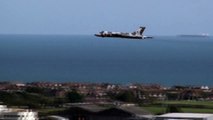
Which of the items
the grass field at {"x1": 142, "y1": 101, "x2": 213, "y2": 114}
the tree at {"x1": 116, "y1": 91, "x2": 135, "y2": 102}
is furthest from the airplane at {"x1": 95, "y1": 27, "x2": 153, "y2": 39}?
the tree at {"x1": 116, "y1": 91, "x2": 135, "y2": 102}

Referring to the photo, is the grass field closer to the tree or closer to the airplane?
the tree

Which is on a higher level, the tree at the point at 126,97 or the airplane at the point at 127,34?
the airplane at the point at 127,34

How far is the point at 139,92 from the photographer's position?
204 ft

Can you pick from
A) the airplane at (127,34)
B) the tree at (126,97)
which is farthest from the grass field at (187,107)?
the airplane at (127,34)

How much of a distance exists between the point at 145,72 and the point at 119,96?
54.5 meters

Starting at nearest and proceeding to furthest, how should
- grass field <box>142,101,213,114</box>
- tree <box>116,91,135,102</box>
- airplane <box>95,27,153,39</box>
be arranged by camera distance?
airplane <box>95,27,153,39</box>
grass field <box>142,101,213,114</box>
tree <box>116,91,135,102</box>

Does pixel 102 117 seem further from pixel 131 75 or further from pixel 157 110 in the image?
pixel 131 75

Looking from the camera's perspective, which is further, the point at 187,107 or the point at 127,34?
the point at 187,107

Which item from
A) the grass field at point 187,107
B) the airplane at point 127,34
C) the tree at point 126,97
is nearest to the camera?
the airplane at point 127,34

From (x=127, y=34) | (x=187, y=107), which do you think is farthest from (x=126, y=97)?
(x=127, y=34)

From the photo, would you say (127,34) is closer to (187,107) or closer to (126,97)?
(187,107)

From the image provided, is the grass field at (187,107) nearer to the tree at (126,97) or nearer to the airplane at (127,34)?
the tree at (126,97)

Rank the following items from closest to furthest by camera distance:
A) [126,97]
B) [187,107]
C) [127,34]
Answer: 1. [127,34]
2. [187,107]
3. [126,97]

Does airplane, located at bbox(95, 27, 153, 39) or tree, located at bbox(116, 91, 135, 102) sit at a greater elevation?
airplane, located at bbox(95, 27, 153, 39)
